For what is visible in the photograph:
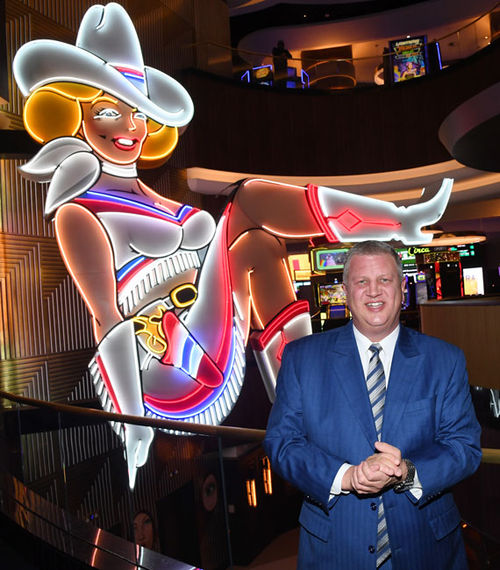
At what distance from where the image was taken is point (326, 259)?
13.1 m

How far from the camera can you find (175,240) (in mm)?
5891

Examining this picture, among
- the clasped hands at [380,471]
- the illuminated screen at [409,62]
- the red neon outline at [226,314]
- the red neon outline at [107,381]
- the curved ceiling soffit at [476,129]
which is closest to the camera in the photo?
the clasped hands at [380,471]

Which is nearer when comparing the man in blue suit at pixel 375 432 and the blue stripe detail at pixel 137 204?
the man in blue suit at pixel 375 432

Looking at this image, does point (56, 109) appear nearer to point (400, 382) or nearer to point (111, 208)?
point (111, 208)

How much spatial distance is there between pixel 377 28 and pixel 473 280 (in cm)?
723

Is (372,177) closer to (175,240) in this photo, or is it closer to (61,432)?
(175,240)

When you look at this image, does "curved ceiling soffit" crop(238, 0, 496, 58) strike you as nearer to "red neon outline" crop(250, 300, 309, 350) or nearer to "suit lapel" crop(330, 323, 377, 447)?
"red neon outline" crop(250, 300, 309, 350)

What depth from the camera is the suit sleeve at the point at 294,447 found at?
1481mm

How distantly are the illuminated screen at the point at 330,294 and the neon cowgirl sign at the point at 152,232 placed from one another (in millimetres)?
8152

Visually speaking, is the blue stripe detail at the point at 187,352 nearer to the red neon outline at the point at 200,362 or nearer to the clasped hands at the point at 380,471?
the red neon outline at the point at 200,362

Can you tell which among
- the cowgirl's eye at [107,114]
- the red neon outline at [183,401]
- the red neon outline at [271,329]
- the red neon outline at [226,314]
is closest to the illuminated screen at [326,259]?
the red neon outline at [271,329]

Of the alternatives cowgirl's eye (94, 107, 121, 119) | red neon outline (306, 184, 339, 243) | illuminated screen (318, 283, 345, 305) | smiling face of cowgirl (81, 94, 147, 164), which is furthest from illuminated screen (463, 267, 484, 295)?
cowgirl's eye (94, 107, 121, 119)

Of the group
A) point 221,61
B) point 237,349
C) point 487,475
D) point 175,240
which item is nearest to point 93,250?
point 175,240

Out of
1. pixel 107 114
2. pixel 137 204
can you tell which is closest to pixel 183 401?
pixel 137 204
